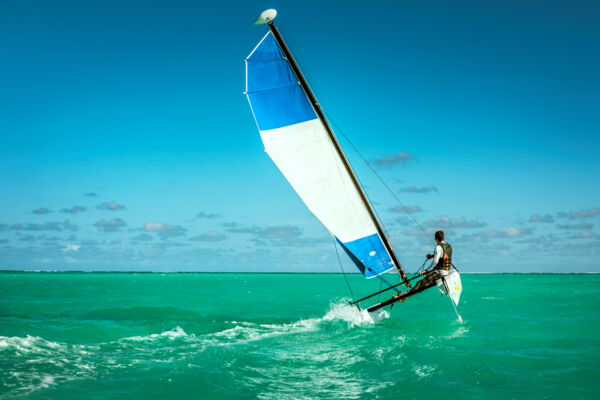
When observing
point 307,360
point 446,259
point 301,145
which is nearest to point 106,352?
point 307,360

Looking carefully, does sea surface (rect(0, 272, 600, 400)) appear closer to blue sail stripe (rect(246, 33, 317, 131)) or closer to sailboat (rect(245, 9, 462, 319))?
sailboat (rect(245, 9, 462, 319))

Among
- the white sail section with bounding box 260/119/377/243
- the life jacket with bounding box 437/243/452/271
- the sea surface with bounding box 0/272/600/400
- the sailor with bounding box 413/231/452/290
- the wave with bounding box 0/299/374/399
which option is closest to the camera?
the sea surface with bounding box 0/272/600/400

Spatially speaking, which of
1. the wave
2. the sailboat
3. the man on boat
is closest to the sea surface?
the wave

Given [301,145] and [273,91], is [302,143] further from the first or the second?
[273,91]

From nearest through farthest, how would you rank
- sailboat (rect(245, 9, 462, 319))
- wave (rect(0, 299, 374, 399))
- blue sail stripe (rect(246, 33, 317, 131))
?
wave (rect(0, 299, 374, 399)) < blue sail stripe (rect(246, 33, 317, 131)) < sailboat (rect(245, 9, 462, 319))

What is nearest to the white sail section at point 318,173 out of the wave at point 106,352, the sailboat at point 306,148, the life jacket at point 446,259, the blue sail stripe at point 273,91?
the sailboat at point 306,148

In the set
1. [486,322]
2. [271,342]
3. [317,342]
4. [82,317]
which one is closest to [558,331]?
[486,322]

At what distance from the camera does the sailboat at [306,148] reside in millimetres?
12570

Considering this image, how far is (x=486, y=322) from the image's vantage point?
22.8 m

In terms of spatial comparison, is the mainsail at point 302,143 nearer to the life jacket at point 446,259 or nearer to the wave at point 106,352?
the life jacket at point 446,259

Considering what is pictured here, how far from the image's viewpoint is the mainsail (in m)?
12.6

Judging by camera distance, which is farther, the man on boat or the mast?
the man on boat

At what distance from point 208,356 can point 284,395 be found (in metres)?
4.61

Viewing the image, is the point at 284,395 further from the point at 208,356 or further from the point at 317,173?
the point at 317,173
